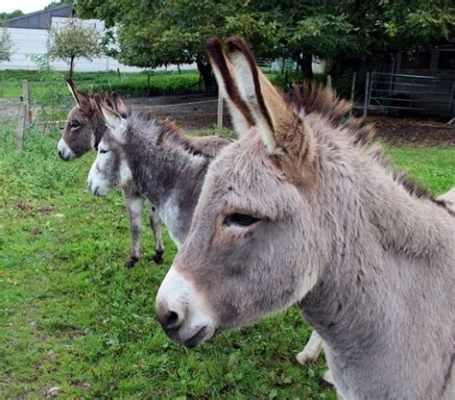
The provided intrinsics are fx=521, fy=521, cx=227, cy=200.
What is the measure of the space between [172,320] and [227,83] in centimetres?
73

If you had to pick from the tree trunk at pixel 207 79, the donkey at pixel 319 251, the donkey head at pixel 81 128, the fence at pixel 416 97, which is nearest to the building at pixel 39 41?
the tree trunk at pixel 207 79

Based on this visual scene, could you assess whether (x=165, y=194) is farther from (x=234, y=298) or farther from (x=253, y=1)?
(x=253, y=1)

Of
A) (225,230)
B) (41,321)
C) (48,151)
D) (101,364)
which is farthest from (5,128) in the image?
(225,230)

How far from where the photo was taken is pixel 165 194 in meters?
4.54

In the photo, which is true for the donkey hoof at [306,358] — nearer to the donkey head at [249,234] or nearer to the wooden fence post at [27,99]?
the donkey head at [249,234]

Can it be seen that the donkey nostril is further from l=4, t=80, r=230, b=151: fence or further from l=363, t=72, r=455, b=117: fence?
l=363, t=72, r=455, b=117: fence

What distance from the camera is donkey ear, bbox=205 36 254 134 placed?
1.53 m

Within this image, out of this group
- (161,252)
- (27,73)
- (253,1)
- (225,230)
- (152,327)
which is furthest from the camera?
(27,73)

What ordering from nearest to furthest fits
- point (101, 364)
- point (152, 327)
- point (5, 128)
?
1. point (101, 364)
2. point (152, 327)
3. point (5, 128)

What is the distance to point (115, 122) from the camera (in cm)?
485

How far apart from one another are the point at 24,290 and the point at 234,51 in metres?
4.42

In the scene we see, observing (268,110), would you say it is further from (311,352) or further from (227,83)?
(311,352)

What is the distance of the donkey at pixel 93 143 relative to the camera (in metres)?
5.66

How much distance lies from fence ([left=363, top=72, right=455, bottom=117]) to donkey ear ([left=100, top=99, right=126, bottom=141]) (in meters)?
12.7
